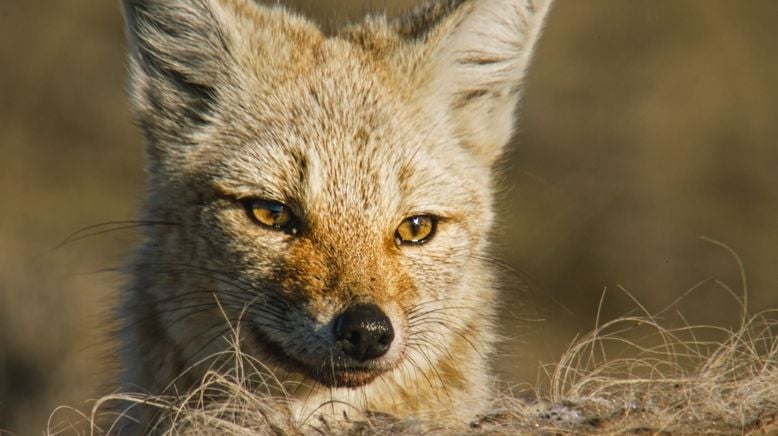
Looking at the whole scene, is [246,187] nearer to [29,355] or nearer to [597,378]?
[597,378]

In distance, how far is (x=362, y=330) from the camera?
388 centimetres

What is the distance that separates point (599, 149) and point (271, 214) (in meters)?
10.5

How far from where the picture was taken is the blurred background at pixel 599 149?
13.0 m

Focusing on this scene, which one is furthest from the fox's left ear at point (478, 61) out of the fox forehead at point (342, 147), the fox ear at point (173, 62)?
the fox ear at point (173, 62)

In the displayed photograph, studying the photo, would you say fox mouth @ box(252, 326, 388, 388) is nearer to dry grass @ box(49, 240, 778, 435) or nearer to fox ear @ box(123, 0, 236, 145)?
dry grass @ box(49, 240, 778, 435)

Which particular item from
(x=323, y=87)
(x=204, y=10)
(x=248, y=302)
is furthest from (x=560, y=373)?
(x=204, y=10)

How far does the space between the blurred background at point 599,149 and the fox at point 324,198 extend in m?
7.20

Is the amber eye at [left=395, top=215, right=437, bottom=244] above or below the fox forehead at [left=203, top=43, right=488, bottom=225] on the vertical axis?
below

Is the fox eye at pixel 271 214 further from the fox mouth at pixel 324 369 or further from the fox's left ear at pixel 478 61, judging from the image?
the fox's left ear at pixel 478 61

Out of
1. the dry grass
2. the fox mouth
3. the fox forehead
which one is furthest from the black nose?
the fox forehead

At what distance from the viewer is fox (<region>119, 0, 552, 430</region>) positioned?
4.18 m

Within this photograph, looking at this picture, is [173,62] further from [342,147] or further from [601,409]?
[601,409]

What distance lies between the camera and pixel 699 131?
1395cm

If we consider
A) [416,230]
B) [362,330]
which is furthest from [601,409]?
[416,230]
